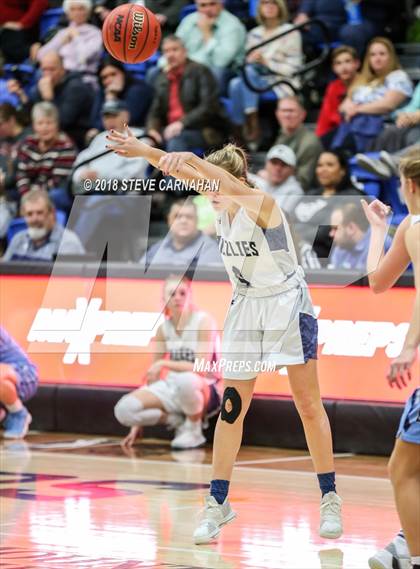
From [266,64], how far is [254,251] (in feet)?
24.6

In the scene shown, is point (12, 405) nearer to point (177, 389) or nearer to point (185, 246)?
point (177, 389)

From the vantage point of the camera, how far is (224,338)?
677cm

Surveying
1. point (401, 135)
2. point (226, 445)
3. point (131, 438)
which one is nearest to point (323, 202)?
point (226, 445)

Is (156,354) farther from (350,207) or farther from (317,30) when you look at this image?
(317,30)

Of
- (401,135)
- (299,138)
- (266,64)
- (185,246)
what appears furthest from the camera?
(266,64)

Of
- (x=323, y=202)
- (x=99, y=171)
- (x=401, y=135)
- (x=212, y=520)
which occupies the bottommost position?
(x=212, y=520)

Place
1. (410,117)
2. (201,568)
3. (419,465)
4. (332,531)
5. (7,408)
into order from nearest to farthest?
(419,465)
(201,568)
(332,531)
(7,408)
(410,117)

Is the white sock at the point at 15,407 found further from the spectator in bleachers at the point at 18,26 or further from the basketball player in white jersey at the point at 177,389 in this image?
the spectator in bleachers at the point at 18,26

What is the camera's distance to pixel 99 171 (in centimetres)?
1219

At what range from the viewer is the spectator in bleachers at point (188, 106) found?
43.3 feet

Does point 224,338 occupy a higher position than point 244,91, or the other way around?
point 244,91

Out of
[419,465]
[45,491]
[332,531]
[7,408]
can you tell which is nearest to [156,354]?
[7,408]

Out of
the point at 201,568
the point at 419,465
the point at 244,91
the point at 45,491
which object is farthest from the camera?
the point at 244,91

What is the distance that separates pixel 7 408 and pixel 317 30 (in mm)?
5622
